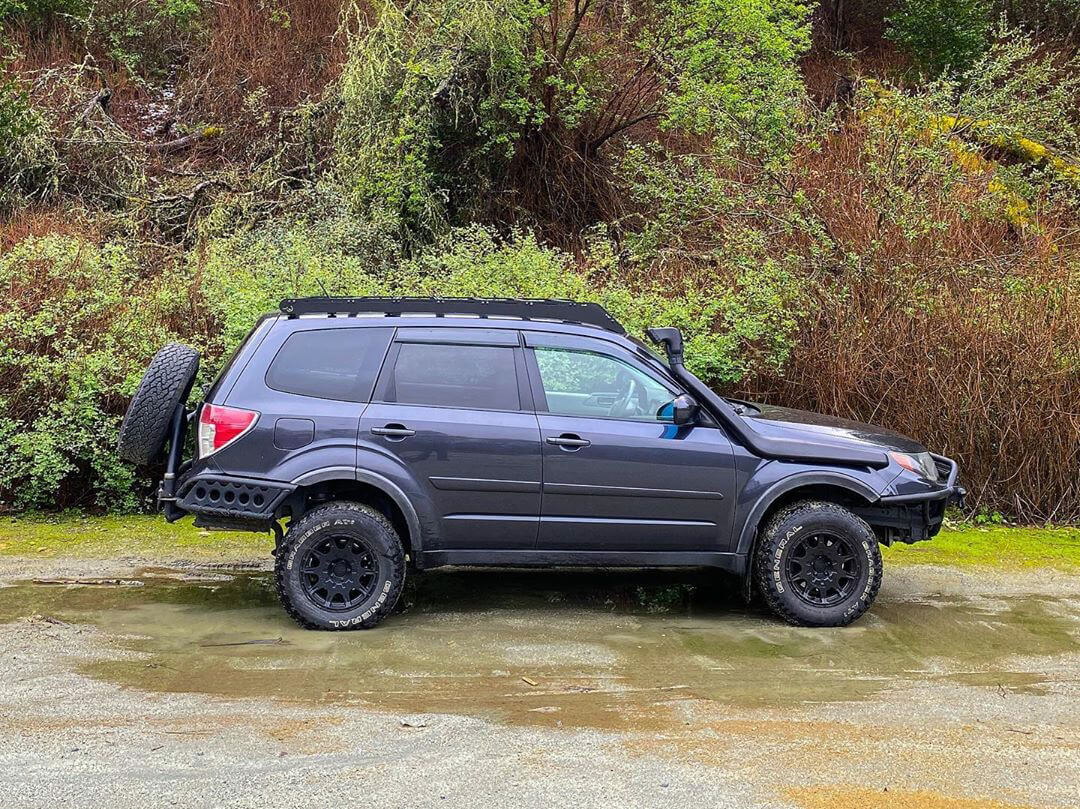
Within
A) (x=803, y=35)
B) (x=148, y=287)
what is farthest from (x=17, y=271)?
(x=803, y=35)

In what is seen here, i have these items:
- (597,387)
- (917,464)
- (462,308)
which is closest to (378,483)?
(462,308)

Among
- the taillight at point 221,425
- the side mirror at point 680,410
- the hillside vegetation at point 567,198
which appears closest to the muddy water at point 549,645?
the taillight at point 221,425

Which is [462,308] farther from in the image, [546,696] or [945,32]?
[945,32]

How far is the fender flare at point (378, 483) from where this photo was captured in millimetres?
5613

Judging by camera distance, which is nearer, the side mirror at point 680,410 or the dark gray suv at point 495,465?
the dark gray suv at point 495,465

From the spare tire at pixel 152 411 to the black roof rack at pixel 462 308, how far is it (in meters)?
0.80

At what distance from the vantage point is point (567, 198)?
1513 centimetres

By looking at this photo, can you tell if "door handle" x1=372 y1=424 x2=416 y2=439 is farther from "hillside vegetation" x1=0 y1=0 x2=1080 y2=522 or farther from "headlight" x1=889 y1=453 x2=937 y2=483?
"hillside vegetation" x1=0 y1=0 x2=1080 y2=522

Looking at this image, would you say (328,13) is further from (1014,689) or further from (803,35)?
(1014,689)

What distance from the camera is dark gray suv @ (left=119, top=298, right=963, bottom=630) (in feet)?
18.5

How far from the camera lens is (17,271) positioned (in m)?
8.86

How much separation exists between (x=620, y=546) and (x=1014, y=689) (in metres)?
2.21

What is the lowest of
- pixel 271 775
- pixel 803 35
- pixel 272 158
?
pixel 271 775

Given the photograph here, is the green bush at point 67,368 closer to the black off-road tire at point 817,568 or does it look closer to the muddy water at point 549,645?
the muddy water at point 549,645
